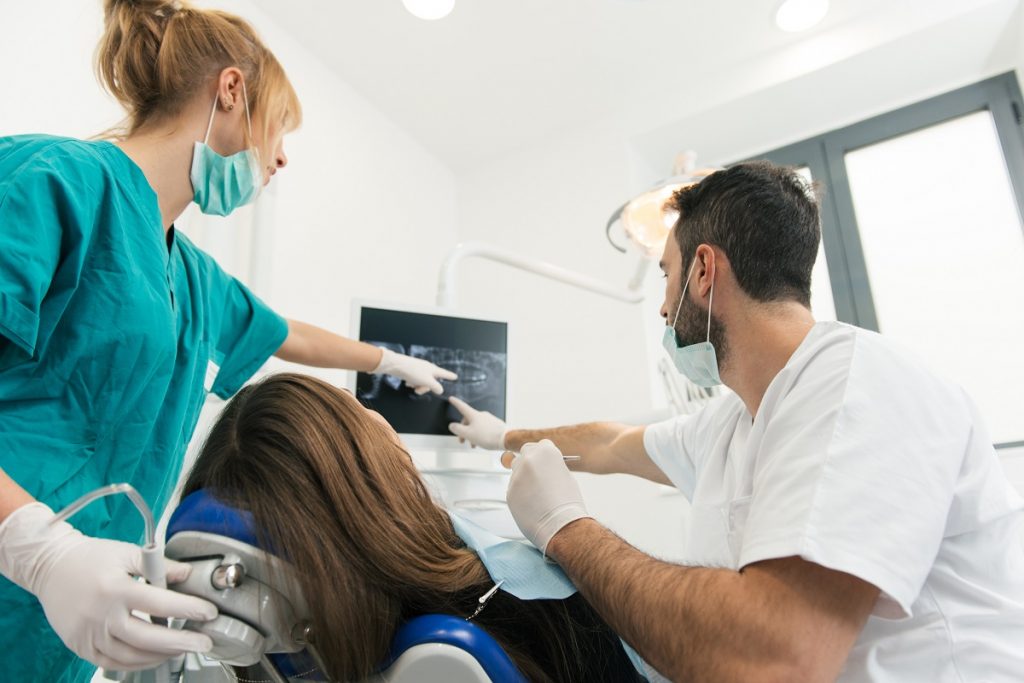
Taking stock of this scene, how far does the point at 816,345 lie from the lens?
3.41ft

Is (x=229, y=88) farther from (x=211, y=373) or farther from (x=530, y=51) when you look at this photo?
(x=530, y=51)

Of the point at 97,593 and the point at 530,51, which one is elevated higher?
the point at 530,51

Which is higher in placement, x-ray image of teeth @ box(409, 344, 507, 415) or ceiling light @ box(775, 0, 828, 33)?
ceiling light @ box(775, 0, 828, 33)

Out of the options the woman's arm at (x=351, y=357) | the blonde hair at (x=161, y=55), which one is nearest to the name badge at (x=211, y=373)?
the woman's arm at (x=351, y=357)

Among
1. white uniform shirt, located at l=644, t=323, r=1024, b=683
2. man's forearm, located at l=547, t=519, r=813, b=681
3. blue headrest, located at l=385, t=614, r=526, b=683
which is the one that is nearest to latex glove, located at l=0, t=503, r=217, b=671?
blue headrest, located at l=385, t=614, r=526, b=683

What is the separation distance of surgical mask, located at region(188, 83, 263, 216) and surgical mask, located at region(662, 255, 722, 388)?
A: 2.94 feet

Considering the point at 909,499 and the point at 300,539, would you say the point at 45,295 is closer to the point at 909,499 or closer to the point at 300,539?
the point at 300,539

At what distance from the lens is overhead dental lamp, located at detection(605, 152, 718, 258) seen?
1793mm

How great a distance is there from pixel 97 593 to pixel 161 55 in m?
1.01

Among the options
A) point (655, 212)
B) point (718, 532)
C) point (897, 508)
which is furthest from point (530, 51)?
point (897, 508)

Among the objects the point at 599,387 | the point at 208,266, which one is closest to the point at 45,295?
the point at 208,266

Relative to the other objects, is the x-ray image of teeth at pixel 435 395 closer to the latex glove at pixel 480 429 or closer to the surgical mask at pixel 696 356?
the latex glove at pixel 480 429

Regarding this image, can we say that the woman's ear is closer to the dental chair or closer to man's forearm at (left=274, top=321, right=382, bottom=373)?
man's forearm at (left=274, top=321, right=382, bottom=373)

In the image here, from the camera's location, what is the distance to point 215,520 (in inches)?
27.5
